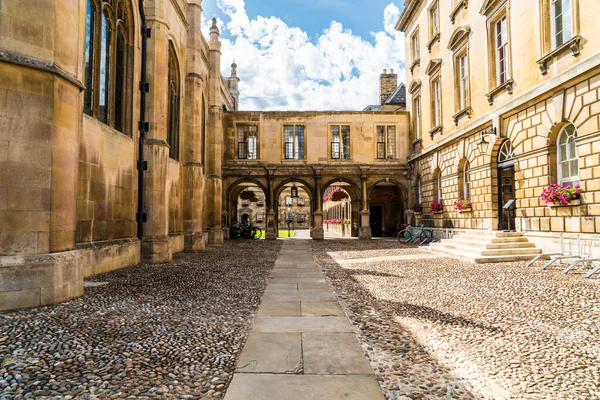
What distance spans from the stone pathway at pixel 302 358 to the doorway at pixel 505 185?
1025cm

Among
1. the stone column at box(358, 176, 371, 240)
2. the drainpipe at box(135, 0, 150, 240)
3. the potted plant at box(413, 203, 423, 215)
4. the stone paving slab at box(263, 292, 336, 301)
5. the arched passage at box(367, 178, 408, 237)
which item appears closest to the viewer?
the stone paving slab at box(263, 292, 336, 301)

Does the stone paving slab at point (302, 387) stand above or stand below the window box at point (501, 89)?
below

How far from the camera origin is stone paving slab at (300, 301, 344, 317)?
4625 mm

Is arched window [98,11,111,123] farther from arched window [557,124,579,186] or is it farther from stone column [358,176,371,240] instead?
stone column [358,176,371,240]

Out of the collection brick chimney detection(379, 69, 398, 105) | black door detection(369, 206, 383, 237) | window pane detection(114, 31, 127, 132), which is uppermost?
brick chimney detection(379, 69, 398, 105)

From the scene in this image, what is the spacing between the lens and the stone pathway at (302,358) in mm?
2525

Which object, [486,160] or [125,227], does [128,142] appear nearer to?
[125,227]

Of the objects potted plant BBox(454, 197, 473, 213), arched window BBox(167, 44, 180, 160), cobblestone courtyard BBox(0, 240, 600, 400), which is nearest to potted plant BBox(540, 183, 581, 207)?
cobblestone courtyard BBox(0, 240, 600, 400)

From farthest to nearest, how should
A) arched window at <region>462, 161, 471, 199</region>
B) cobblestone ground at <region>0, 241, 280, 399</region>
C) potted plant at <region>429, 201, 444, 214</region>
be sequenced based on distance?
1. potted plant at <region>429, 201, 444, 214</region>
2. arched window at <region>462, 161, 471, 199</region>
3. cobblestone ground at <region>0, 241, 280, 399</region>

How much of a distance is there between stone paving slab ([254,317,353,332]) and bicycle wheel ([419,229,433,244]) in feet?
47.1

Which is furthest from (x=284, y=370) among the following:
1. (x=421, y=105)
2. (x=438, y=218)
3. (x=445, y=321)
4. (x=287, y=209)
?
(x=287, y=209)

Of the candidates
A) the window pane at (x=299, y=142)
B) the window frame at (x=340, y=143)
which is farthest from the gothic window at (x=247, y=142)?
the window frame at (x=340, y=143)

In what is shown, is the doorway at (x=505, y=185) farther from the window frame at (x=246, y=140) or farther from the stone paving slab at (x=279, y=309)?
the window frame at (x=246, y=140)

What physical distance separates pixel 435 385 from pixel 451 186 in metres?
14.8
